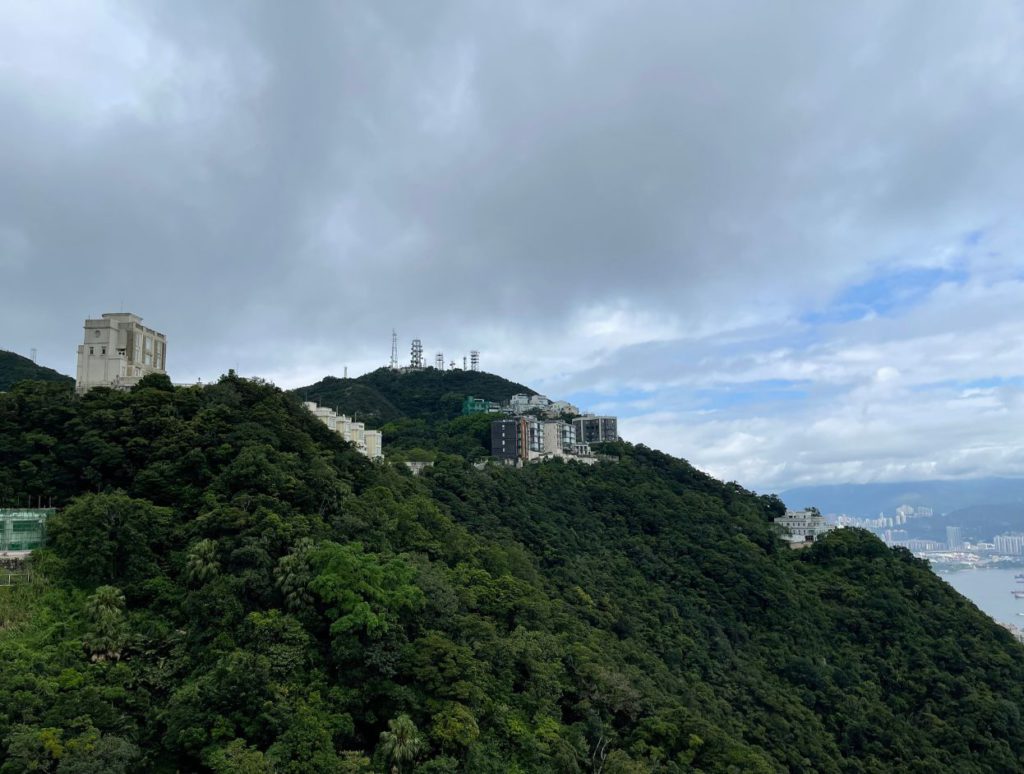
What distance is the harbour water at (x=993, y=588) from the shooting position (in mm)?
127512

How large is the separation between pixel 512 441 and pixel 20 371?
38281 mm

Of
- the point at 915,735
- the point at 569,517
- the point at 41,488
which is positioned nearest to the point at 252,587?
the point at 41,488

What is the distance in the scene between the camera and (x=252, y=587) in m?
21.8

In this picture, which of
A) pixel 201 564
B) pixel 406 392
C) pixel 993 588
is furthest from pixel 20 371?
pixel 993 588

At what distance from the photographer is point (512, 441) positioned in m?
64.7

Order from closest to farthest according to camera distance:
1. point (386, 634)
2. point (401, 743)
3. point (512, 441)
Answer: point (401, 743)
point (386, 634)
point (512, 441)

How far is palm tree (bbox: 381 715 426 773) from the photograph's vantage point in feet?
60.5

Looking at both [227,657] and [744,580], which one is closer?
[227,657]

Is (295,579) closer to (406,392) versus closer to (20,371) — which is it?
(20,371)

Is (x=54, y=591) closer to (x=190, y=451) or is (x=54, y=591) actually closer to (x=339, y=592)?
(x=190, y=451)

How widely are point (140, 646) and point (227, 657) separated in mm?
3191

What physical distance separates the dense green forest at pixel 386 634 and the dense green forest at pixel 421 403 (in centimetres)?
2111

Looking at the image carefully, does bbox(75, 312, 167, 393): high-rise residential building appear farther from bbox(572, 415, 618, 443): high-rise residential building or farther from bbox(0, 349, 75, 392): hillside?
bbox(572, 415, 618, 443): high-rise residential building

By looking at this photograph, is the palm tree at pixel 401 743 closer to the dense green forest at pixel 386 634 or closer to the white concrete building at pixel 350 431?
the dense green forest at pixel 386 634
